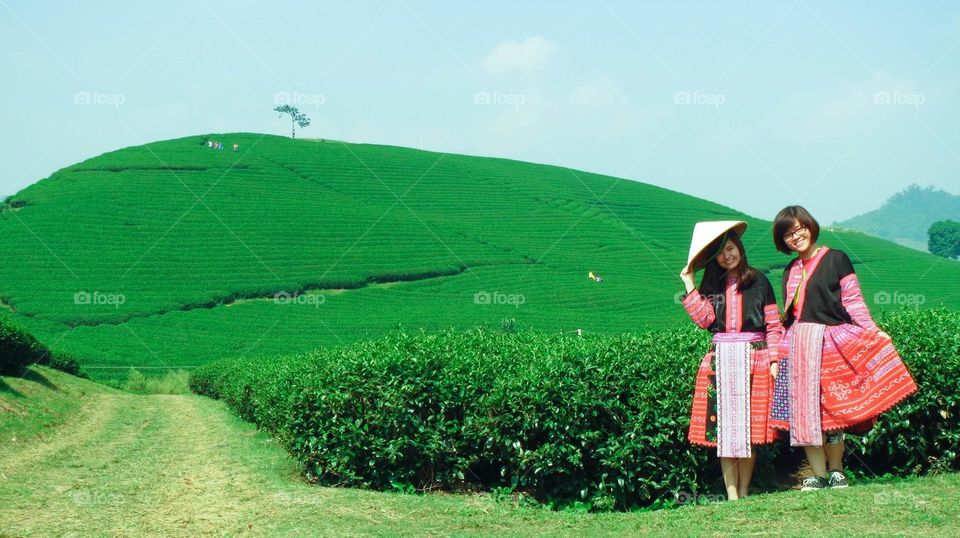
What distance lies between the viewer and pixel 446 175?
72.1 m

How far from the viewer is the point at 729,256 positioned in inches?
229

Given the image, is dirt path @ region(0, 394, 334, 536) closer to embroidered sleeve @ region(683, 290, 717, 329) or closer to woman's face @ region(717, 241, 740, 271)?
embroidered sleeve @ region(683, 290, 717, 329)

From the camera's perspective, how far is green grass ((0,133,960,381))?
37094 mm

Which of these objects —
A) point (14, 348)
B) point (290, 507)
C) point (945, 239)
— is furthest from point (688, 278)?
point (945, 239)

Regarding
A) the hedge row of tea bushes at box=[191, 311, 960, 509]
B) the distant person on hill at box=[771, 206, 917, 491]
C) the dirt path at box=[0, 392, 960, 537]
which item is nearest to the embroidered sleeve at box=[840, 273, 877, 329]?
the distant person on hill at box=[771, 206, 917, 491]

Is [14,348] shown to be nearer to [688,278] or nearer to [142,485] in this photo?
[142,485]

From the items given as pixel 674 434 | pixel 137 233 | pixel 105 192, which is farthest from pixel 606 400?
pixel 105 192

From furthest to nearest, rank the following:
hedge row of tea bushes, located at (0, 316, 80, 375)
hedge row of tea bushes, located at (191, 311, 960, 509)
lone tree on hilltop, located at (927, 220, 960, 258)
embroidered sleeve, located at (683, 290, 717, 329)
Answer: lone tree on hilltop, located at (927, 220, 960, 258)
hedge row of tea bushes, located at (0, 316, 80, 375)
hedge row of tea bushes, located at (191, 311, 960, 509)
embroidered sleeve, located at (683, 290, 717, 329)

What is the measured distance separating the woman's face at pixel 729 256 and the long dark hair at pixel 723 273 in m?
0.02

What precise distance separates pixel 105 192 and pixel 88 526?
52.6 metres

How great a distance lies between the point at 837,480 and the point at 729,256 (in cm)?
162

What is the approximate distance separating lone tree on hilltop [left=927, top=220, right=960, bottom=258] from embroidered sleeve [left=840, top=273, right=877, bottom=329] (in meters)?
87.6

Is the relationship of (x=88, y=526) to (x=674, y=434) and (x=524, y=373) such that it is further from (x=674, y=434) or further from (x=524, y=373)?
(x=674, y=434)

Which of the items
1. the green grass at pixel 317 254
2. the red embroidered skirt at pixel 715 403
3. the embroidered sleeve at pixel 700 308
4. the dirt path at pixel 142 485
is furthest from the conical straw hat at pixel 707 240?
the green grass at pixel 317 254
